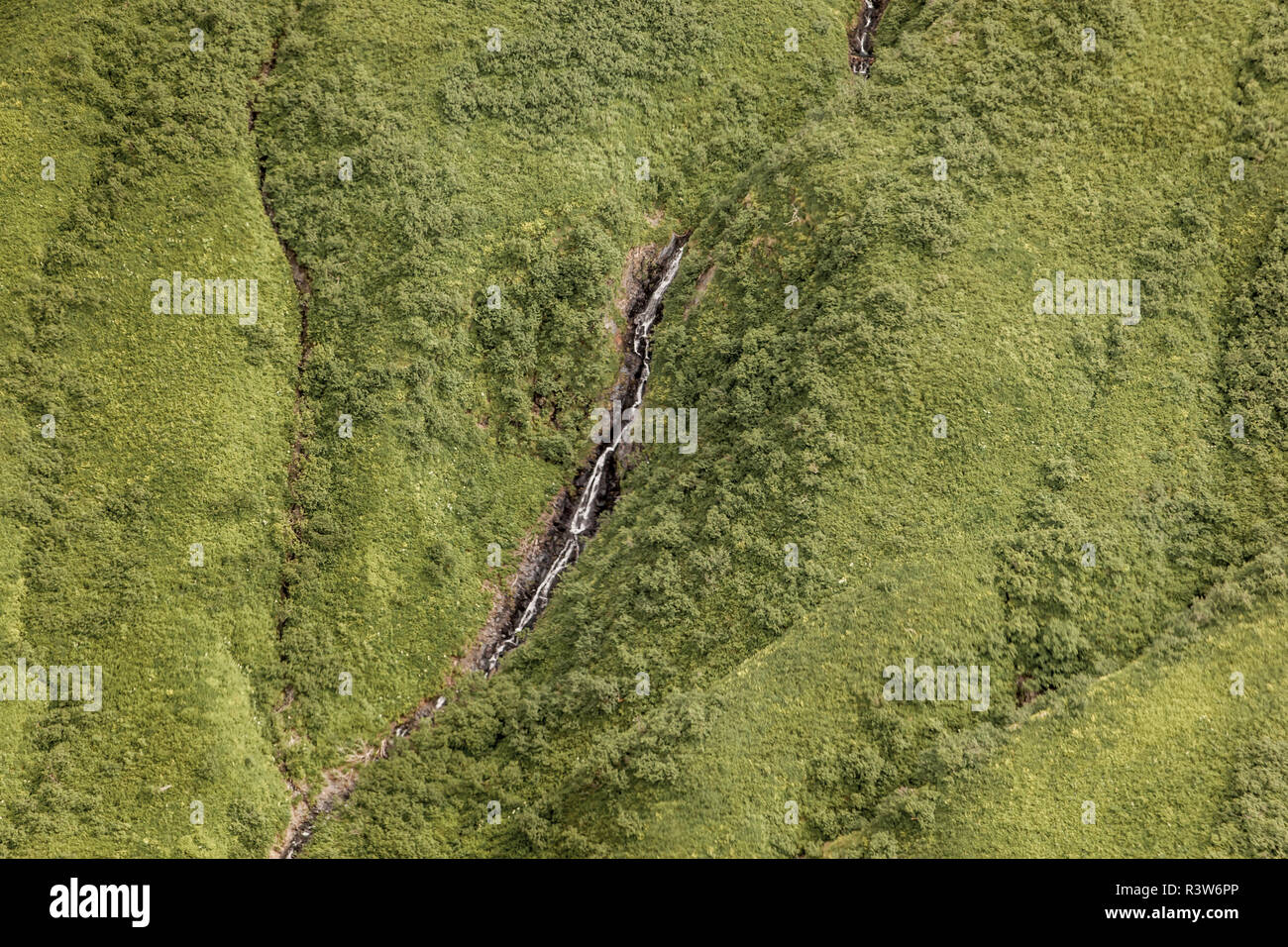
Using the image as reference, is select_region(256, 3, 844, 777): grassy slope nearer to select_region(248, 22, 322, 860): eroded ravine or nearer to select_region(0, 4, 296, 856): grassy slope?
select_region(248, 22, 322, 860): eroded ravine

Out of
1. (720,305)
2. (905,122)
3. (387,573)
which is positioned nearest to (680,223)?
(720,305)

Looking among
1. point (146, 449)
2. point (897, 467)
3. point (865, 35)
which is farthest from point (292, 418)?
point (865, 35)

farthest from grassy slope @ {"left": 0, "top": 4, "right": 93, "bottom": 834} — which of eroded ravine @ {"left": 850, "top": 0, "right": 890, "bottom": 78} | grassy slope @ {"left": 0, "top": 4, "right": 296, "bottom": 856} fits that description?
eroded ravine @ {"left": 850, "top": 0, "right": 890, "bottom": 78}

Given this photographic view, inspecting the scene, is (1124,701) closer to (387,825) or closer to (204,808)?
(387,825)

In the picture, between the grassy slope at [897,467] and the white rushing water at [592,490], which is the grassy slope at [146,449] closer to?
the grassy slope at [897,467]

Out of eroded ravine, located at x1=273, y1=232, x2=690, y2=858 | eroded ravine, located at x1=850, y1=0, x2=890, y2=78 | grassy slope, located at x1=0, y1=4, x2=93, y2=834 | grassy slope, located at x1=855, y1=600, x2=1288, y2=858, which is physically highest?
eroded ravine, located at x1=850, y1=0, x2=890, y2=78
